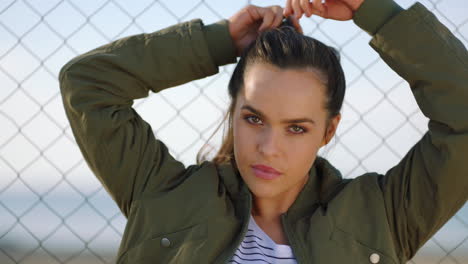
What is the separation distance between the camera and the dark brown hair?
1915 mm

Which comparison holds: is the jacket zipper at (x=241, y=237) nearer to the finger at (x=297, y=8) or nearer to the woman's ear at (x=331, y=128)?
the woman's ear at (x=331, y=128)

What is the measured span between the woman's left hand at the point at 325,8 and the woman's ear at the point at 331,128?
1.03 ft

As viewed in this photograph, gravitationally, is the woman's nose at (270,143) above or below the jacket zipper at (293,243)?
above

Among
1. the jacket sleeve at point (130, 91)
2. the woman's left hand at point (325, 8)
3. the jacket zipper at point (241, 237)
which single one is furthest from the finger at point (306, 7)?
the jacket zipper at point (241, 237)

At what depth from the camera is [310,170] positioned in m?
2.09

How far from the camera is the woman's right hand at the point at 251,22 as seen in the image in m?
2.01

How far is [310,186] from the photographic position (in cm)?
207

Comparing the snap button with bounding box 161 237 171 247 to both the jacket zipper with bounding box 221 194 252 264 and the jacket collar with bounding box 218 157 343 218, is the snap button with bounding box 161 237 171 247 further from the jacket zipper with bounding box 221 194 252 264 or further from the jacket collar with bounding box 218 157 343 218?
the jacket collar with bounding box 218 157 343 218

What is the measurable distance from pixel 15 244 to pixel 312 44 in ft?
17.1

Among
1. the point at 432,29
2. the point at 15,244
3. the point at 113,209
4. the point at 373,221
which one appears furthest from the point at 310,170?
the point at 113,209

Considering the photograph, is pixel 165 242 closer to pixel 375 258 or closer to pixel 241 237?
pixel 241 237

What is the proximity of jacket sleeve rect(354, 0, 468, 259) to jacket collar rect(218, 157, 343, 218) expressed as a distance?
0.19m

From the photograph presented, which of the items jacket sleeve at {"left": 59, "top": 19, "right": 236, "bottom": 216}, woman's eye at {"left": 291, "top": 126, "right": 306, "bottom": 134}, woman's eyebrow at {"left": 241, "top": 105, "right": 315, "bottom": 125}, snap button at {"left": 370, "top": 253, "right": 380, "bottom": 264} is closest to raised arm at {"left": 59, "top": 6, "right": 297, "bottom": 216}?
jacket sleeve at {"left": 59, "top": 19, "right": 236, "bottom": 216}

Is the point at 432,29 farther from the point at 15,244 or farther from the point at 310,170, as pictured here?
the point at 15,244
